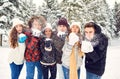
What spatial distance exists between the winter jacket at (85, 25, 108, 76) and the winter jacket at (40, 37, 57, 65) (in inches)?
56.2

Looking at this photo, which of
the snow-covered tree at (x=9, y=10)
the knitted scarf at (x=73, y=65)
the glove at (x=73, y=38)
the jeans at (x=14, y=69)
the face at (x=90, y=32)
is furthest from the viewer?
the snow-covered tree at (x=9, y=10)

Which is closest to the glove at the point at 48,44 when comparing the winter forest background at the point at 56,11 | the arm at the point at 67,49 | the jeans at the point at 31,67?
the arm at the point at 67,49

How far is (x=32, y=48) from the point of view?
746cm

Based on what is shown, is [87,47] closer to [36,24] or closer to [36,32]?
[36,32]

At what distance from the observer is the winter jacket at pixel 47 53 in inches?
293

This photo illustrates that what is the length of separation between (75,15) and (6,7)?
405 inches

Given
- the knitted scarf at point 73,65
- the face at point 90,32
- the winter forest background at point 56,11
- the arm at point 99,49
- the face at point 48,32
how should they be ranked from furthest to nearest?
1. the winter forest background at point 56,11
2. the face at point 48,32
3. the knitted scarf at point 73,65
4. the face at point 90,32
5. the arm at point 99,49

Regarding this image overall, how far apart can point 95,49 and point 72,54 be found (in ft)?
3.34

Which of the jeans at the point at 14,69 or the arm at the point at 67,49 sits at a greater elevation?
the arm at the point at 67,49

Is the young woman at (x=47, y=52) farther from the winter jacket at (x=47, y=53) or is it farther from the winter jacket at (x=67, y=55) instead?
A: the winter jacket at (x=67, y=55)

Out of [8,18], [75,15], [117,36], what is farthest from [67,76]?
[117,36]

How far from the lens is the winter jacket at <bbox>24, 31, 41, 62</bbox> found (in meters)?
7.47

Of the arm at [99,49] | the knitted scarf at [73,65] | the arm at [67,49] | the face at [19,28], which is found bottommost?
the knitted scarf at [73,65]

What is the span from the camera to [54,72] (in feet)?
25.4
